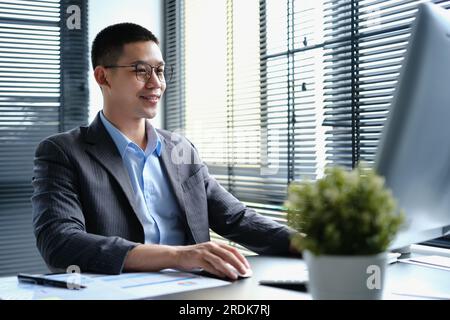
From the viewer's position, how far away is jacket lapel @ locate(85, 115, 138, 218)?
1.68m

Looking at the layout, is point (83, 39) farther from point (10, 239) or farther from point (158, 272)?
point (158, 272)

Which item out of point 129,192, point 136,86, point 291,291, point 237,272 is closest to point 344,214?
point 291,291

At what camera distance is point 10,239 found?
3.02 metres

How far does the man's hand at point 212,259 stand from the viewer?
46.9 inches

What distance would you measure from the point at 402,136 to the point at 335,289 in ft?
0.86

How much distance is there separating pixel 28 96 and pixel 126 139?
150 centimetres

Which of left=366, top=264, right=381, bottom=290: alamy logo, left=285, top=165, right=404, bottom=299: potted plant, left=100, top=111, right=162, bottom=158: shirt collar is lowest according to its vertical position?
left=366, top=264, right=381, bottom=290: alamy logo

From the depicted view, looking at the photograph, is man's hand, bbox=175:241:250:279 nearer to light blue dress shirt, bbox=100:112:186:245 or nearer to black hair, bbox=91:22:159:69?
light blue dress shirt, bbox=100:112:186:245

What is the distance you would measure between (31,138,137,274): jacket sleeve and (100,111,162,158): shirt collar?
20 centimetres

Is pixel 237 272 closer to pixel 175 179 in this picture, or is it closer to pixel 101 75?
pixel 175 179

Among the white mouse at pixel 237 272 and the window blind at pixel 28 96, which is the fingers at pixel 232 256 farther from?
the window blind at pixel 28 96

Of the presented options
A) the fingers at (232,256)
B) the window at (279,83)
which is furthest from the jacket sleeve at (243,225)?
the window at (279,83)

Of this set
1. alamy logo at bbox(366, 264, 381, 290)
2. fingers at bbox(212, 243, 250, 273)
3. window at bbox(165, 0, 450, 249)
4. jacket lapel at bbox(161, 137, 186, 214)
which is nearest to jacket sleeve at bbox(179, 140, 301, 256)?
jacket lapel at bbox(161, 137, 186, 214)

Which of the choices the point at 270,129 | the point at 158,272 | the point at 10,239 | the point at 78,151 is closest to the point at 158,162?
the point at 78,151
